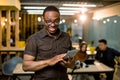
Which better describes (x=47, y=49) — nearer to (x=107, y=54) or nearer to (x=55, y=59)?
(x=55, y=59)

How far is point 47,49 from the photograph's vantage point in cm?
194

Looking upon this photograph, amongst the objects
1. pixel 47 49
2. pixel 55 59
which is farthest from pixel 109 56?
pixel 55 59

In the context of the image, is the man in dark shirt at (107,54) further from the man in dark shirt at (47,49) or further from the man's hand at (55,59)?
the man's hand at (55,59)

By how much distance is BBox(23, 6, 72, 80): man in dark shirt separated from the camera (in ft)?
6.11

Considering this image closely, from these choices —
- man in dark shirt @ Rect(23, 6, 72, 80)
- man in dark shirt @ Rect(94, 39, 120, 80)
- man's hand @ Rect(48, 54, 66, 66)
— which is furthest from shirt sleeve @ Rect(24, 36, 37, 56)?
man in dark shirt @ Rect(94, 39, 120, 80)

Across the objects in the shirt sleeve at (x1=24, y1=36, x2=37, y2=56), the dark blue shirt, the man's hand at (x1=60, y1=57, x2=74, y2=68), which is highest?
the shirt sleeve at (x1=24, y1=36, x2=37, y2=56)

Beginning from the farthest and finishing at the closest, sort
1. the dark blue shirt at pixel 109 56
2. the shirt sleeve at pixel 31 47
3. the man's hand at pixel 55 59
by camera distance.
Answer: the dark blue shirt at pixel 109 56 → the shirt sleeve at pixel 31 47 → the man's hand at pixel 55 59

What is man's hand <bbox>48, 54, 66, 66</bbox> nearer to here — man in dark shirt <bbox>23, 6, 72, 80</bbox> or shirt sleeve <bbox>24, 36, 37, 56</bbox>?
man in dark shirt <bbox>23, 6, 72, 80</bbox>

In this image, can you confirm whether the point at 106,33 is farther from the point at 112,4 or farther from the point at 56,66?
the point at 56,66

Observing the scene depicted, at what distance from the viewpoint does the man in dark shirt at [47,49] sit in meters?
1.86

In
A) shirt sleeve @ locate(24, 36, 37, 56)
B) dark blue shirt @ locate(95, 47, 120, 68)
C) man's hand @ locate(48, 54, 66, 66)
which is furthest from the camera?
dark blue shirt @ locate(95, 47, 120, 68)

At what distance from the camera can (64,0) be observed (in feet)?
22.3

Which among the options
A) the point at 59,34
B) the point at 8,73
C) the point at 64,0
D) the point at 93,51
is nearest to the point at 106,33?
the point at 93,51

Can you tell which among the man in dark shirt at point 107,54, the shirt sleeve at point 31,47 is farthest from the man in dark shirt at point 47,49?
the man in dark shirt at point 107,54
